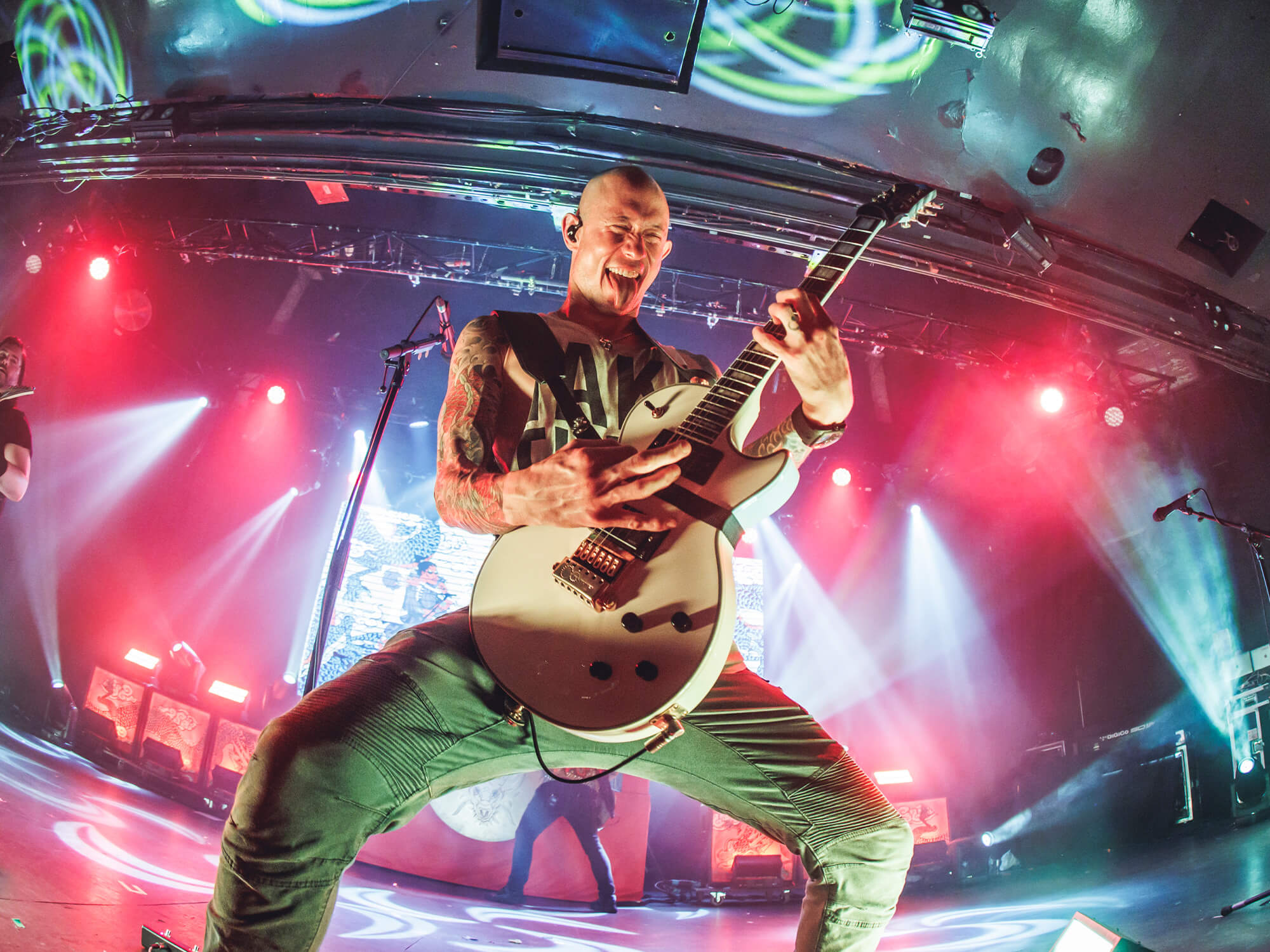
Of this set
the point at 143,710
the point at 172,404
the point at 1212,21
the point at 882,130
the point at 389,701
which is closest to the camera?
the point at 389,701

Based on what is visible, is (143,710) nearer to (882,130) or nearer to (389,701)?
(389,701)

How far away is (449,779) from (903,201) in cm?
277

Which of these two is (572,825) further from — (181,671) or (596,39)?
(596,39)

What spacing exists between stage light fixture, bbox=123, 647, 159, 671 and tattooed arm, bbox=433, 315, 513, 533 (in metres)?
9.22

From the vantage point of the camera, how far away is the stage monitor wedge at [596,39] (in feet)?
12.9

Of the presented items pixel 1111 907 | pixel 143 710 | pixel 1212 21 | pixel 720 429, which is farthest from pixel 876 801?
pixel 143 710

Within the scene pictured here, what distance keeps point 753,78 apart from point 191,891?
18.6 ft

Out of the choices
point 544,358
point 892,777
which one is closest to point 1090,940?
point 544,358

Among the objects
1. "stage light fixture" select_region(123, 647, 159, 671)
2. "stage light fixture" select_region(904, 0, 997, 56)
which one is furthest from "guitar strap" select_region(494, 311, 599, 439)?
"stage light fixture" select_region(123, 647, 159, 671)

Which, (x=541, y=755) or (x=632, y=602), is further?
(x=541, y=755)

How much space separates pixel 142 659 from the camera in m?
8.91

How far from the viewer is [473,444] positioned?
202 cm

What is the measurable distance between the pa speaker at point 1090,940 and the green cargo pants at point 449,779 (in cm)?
159

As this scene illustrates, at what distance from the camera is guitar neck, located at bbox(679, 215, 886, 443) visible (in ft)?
6.37
